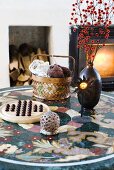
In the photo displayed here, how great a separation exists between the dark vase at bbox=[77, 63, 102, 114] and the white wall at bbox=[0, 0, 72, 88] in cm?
160

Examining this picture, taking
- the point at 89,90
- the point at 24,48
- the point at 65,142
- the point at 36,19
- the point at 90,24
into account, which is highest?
the point at 36,19

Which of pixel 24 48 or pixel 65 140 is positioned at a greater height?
pixel 24 48

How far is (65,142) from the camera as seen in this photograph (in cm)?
151

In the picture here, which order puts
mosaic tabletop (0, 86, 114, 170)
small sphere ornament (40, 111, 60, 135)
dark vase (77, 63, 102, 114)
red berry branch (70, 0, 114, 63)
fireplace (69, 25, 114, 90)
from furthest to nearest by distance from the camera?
fireplace (69, 25, 114, 90) → dark vase (77, 63, 102, 114) → red berry branch (70, 0, 114, 63) → small sphere ornament (40, 111, 60, 135) → mosaic tabletop (0, 86, 114, 170)

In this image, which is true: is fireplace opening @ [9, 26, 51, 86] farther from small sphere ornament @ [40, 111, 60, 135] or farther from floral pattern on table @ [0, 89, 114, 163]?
small sphere ornament @ [40, 111, 60, 135]

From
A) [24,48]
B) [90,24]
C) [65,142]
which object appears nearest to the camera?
[65,142]

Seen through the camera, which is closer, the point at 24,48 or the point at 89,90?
the point at 89,90

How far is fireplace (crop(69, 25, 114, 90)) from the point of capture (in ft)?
11.4

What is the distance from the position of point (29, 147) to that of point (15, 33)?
231 cm

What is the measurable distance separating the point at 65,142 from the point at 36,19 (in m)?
2.10

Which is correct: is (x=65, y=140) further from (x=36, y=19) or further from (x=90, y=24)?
(x=36, y=19)

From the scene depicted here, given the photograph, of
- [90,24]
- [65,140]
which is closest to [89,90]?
[90,24]

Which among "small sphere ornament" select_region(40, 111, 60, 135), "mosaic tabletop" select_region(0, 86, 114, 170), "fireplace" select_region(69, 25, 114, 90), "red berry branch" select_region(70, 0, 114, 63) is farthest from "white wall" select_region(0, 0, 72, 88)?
"small sphere ornament" select_region(40, 111, 60, 135)

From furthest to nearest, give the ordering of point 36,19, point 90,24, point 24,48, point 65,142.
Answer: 1. point 24,48
2. point 36,19
3. point 90,24
4. point 65,142
